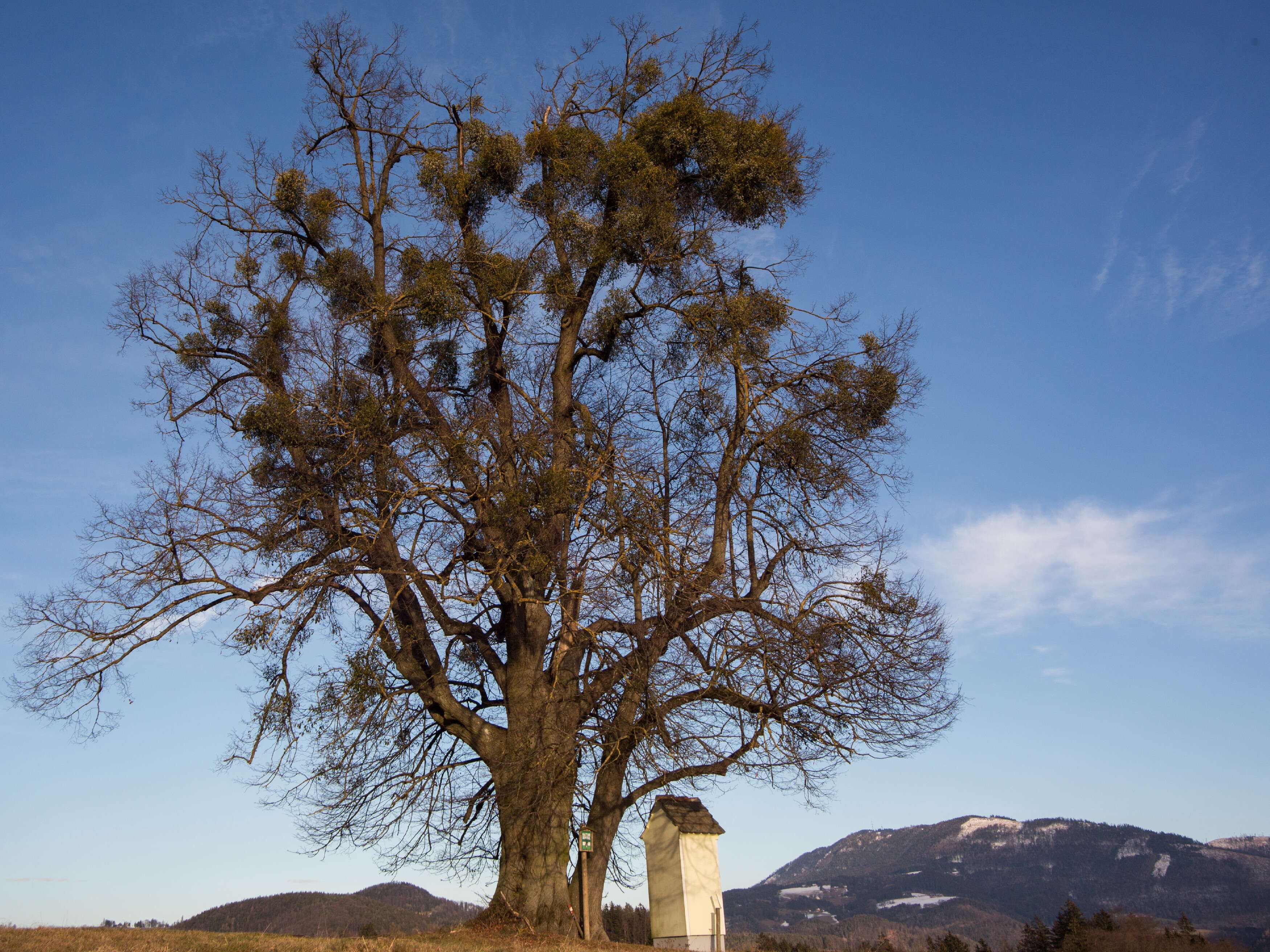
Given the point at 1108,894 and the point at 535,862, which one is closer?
the point at 535,862

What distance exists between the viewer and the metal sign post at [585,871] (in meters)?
9.38

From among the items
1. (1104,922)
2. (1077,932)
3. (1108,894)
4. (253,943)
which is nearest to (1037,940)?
(1104,922)

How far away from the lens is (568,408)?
442 inches

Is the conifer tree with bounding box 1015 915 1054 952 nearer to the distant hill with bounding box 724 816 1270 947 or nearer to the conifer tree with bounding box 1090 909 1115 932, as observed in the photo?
the conifer tree with bounding box 1090 909 1115 932

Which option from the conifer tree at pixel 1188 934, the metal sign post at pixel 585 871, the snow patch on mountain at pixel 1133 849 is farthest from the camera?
the snow patch on mountain at pixel 1133 849

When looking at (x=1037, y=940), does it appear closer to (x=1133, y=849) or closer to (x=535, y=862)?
(x=535, y=862)

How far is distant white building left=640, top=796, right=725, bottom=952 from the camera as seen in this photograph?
14094mm

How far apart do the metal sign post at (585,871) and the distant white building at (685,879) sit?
15.0 ft

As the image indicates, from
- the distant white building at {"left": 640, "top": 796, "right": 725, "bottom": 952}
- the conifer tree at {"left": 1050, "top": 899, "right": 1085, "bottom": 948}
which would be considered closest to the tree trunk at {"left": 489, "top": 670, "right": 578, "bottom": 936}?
the distant white building at {"left": 640, "top": 796, "right": 725, "bottom": 952}

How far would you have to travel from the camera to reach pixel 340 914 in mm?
19531

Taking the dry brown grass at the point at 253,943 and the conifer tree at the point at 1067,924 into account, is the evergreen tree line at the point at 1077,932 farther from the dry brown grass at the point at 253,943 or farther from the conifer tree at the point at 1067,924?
the dry brown grass at the point at 253,943

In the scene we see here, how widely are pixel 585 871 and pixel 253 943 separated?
3.48 meters

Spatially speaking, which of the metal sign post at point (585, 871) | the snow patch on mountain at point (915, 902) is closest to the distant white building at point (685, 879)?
the metal sign post at point (585, 871)

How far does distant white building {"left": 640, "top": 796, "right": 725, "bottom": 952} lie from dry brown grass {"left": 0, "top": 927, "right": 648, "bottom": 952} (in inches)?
215
